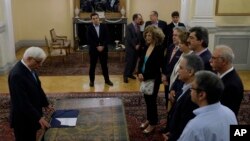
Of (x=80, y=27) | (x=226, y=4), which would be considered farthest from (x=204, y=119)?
(x=80, y=27)

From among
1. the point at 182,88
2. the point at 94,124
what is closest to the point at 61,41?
the point at 94,124

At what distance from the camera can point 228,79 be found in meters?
3.03

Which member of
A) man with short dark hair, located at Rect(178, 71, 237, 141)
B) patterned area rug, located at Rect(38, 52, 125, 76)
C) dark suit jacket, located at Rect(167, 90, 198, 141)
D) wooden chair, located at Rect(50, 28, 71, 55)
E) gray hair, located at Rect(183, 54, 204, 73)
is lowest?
patterned area rug, located at Rect(38, 52, 125, 76)

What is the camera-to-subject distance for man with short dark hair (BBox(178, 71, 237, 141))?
7.11ft

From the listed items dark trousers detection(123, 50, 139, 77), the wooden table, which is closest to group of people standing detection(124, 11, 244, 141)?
the wooden table

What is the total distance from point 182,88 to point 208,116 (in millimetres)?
1011

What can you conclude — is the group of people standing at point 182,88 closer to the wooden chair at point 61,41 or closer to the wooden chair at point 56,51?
the wooden chair at point 56,51

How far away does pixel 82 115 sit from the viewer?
407cm

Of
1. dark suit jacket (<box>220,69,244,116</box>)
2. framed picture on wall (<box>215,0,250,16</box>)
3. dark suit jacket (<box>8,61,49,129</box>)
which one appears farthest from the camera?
framed picture on wall (<box>215,0,250,16</box>)

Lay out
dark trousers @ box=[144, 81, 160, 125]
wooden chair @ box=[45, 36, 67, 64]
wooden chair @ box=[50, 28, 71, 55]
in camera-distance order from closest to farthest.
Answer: dark trousers @ box=[144, 81, 160, 125], wooden chair @ box=[45, 36, 67, 64], wooden chair @ box=[50, 28, 71, 55]

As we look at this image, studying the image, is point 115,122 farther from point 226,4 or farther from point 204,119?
point 226,4

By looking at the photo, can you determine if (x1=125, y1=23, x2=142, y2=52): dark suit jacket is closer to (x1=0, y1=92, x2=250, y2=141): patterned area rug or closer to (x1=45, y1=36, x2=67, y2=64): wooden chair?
(x1=0, y1=92, x2=250, y2=141): patterned area rug

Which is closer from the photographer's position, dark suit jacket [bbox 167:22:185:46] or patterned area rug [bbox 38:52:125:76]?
dark suit jacket [bbox 167:22:185:46]

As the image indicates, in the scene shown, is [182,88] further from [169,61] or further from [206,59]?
[169,61]
